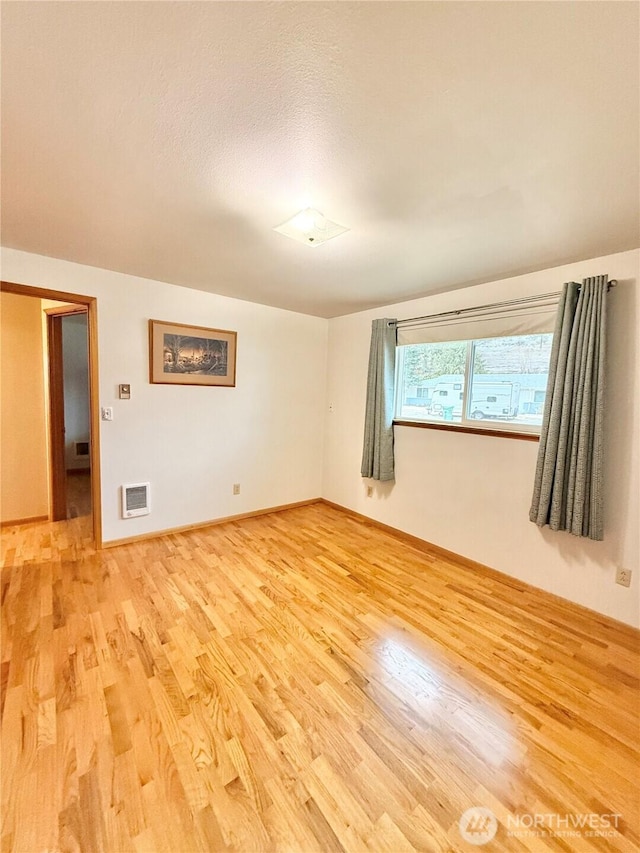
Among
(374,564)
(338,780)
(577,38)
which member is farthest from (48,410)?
(577,38)

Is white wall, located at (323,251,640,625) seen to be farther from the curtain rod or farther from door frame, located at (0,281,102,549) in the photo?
door frame, located at (0,281,102,549)

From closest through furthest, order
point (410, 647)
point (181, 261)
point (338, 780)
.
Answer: point (338, 780), point (410, 647), point (181, 261)

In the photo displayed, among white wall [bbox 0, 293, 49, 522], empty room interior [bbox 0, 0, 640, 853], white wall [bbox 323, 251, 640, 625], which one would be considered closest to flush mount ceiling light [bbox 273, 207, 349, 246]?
empty room interior [bbox 0, 0, 640, 853]

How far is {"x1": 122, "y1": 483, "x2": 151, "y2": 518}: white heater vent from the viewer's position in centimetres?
293

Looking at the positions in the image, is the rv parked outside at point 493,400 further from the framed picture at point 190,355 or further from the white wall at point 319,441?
the framed picture at point 190,355

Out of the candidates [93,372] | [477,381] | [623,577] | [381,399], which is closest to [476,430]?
[477,381]

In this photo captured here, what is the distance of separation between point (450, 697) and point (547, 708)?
0.42 meters

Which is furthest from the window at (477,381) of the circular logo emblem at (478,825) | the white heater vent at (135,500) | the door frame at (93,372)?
the door frame at (93,372)

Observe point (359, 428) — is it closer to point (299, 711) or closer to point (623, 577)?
point (623, 577)

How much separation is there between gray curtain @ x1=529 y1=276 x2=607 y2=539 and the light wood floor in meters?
0.69

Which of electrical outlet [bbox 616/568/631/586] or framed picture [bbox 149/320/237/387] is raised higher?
framed picture [bbox 149/320/237/387]

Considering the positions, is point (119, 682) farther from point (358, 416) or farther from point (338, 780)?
point (358, 416)

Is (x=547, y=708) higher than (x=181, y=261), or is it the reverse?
(x=181, y=261)

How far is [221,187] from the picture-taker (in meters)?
1.53
